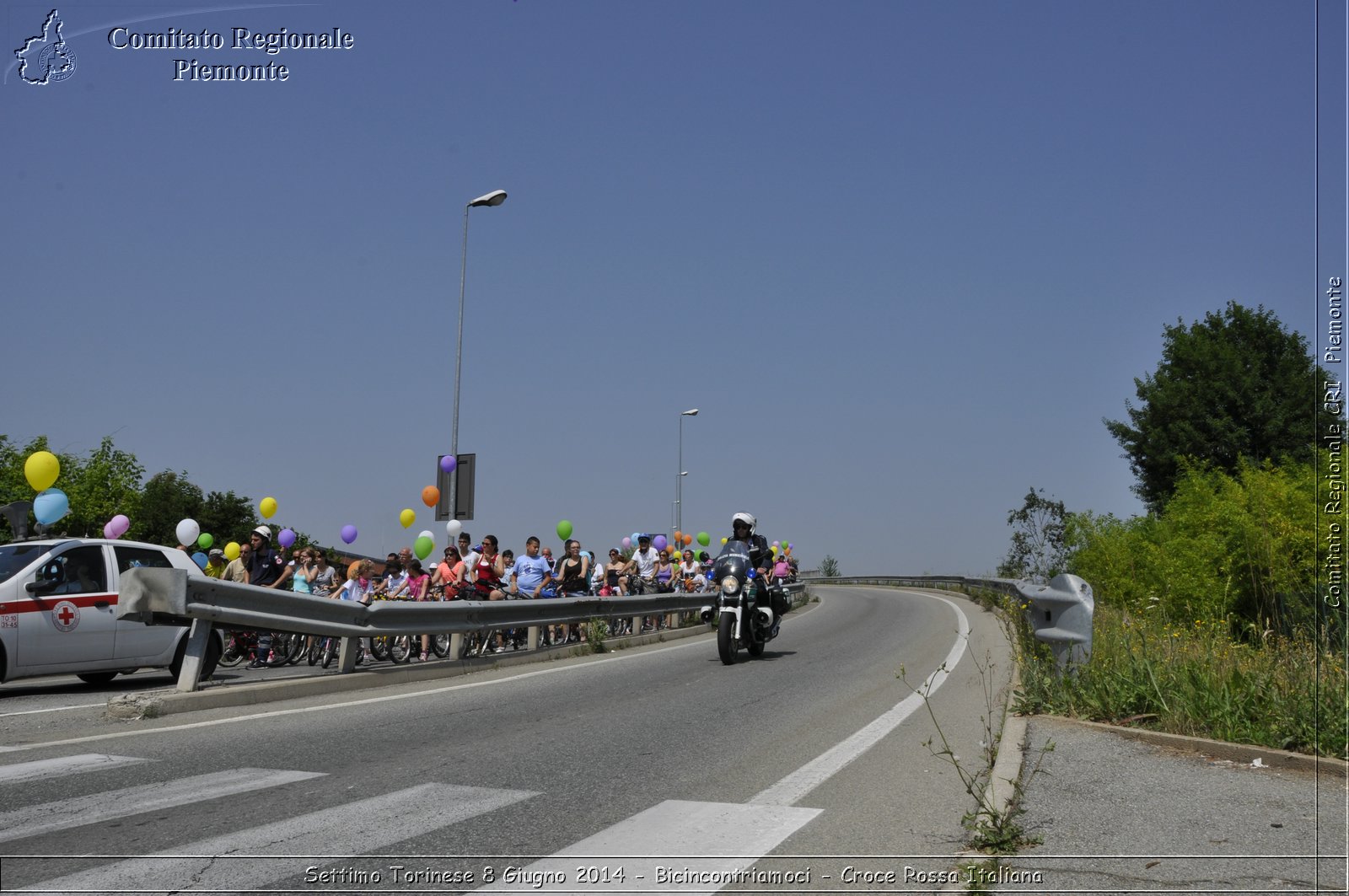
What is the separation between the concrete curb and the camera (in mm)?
8625

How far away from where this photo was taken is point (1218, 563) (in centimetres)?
2766

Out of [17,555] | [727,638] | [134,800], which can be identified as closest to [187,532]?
[17,555]

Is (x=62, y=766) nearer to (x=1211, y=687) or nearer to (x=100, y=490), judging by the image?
(x=1211, y=687)

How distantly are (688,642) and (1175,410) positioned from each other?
140 ft

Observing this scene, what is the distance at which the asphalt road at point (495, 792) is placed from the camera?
441 centimetres

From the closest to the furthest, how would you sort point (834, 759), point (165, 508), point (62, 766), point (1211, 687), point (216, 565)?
point (62, 766) < point (834, 759) < point (1211, 687) < point (216, 565) < point (165, 508)

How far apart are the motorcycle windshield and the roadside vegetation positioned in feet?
10.8

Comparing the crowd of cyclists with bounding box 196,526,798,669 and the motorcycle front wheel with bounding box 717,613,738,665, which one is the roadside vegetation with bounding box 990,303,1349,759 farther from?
the crowd of cyclists with bounding box 196,526,798,669

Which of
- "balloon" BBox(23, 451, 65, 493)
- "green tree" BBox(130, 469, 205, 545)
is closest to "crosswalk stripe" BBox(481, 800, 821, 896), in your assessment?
"balloon" BBox(23, 451, 65, 493)

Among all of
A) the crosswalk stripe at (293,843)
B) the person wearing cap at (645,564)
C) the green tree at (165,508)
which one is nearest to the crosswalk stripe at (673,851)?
the crosswalk stripe at (293,843)

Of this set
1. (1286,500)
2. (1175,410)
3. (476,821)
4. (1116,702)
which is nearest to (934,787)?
(1116,702)

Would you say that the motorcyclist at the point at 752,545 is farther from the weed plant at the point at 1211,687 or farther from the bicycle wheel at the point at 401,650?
the weed plant at the point at 1211,687

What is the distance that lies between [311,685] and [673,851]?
6658mm

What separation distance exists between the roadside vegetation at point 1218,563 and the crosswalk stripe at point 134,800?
5.46 metres
